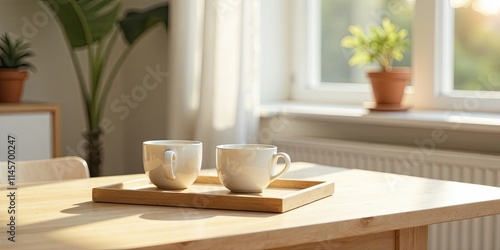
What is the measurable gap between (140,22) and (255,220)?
7.48 feet

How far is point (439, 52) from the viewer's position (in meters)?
3.05

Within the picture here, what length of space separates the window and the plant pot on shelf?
0.11 m

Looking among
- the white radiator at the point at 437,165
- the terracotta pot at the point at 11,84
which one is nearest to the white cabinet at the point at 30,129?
the terracotta pot at the point at 11,84

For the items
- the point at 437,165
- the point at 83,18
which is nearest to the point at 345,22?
the point at 437,165

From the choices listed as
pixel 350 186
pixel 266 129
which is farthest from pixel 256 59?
pixel 350 186

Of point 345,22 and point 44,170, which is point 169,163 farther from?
point 345,22

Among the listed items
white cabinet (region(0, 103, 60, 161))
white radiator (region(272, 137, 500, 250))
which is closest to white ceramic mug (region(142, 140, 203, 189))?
white radiator (region(272, 137, 500, 250))

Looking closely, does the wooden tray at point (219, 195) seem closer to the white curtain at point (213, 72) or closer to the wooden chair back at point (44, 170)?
the wooden chair back at point (44, 170)

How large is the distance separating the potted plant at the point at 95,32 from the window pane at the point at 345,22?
691 millimetres

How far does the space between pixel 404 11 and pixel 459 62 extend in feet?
1.06

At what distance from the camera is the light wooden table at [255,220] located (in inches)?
48.6

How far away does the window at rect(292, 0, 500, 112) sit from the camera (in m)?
2.93

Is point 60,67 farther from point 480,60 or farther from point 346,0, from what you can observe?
point 480,60

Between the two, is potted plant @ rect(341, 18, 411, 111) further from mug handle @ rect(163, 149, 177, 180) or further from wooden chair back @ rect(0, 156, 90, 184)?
mug handle @ rect(163, 149, 177, 180)
